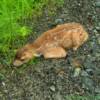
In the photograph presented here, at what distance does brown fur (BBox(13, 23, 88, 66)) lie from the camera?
21.3ft

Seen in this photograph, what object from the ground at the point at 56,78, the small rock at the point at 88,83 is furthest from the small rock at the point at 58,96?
the small rock at the point at 88,83

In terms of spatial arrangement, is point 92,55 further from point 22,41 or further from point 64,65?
point 22,41

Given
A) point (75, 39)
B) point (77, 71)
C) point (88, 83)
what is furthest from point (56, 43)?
point (88, 83)

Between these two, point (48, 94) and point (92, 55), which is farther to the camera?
point (92, 55)

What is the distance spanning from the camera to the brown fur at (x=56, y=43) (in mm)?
6498

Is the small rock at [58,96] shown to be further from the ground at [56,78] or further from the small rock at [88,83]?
the small rock at [88,83]

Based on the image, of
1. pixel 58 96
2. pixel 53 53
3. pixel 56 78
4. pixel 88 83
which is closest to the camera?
pixel 58 96

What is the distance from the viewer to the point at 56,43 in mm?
6699

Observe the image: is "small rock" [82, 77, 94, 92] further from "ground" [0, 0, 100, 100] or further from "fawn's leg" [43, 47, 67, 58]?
"fawn's leg" [43, 47, 67, 58]

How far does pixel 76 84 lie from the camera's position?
6.30m

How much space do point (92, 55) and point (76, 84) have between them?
640 millimetres

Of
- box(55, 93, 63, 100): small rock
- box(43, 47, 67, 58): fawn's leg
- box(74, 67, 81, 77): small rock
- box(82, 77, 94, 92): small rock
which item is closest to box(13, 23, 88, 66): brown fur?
box(43, 47, 67, 58): fawn's leg

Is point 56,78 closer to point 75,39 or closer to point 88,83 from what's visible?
point 88,83

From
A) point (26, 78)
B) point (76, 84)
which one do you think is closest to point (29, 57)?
point (26, 78)
